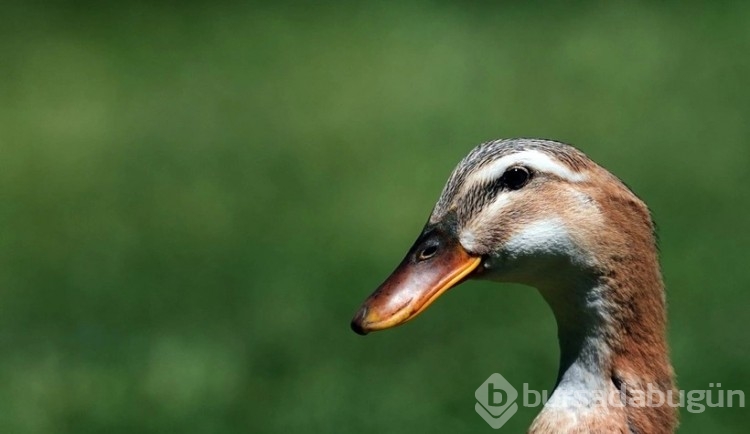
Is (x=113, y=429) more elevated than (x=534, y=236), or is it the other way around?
(x=534, y=236)

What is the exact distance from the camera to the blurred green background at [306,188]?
6.07m

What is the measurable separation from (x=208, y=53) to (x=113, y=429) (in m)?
5.32

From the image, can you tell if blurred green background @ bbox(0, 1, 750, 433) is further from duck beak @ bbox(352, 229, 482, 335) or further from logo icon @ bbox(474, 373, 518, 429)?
duck beak @ bbox(352, 229, 482, 335)

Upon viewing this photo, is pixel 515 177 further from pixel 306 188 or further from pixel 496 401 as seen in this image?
pixel 306 188

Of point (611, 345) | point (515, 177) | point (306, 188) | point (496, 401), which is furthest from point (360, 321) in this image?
point (306, 188)

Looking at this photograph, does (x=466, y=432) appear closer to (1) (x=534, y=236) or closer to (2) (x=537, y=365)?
(2) (x=537, y=365)

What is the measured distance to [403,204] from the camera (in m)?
8.07

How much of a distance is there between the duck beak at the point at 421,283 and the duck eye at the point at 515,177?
18cm

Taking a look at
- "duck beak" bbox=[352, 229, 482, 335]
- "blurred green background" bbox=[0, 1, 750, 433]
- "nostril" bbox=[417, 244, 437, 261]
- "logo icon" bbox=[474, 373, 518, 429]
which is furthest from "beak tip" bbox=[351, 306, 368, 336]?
"blurred green background" bbox=[0, 1, 750, 433]

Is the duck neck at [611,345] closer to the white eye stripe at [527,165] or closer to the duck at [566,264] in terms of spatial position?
the duck at [566,264]

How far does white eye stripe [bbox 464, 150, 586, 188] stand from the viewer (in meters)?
3.39

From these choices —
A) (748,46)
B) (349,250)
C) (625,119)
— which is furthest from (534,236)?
(748,46)

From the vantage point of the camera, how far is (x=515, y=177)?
11.2 feet

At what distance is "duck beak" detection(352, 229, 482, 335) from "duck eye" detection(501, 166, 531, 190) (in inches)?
7.1
